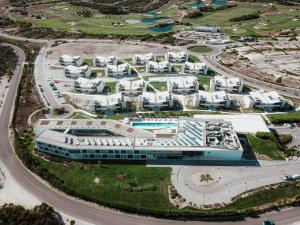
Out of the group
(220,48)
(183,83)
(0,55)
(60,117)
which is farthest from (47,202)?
(220,48)

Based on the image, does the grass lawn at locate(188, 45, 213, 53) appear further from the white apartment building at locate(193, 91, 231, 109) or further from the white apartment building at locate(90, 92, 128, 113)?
the white apartment building at locate(90, 92, 128, 113)

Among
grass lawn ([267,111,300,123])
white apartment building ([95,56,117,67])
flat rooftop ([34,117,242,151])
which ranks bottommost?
grass lawn ([267,111,300,123])

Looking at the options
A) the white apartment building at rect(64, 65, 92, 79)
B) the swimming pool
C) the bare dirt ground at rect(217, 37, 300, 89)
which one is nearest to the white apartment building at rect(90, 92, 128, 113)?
the swimming pool

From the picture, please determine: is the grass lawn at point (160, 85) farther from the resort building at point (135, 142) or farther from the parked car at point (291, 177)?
the parked car at point (291, 177)

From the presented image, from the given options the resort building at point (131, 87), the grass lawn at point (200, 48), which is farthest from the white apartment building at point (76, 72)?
the grass lawn at point (200, 48)

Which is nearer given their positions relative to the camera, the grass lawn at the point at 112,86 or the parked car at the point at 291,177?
the parked car at the point at 291,177

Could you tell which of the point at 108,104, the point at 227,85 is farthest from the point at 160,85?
the point at 108,104
